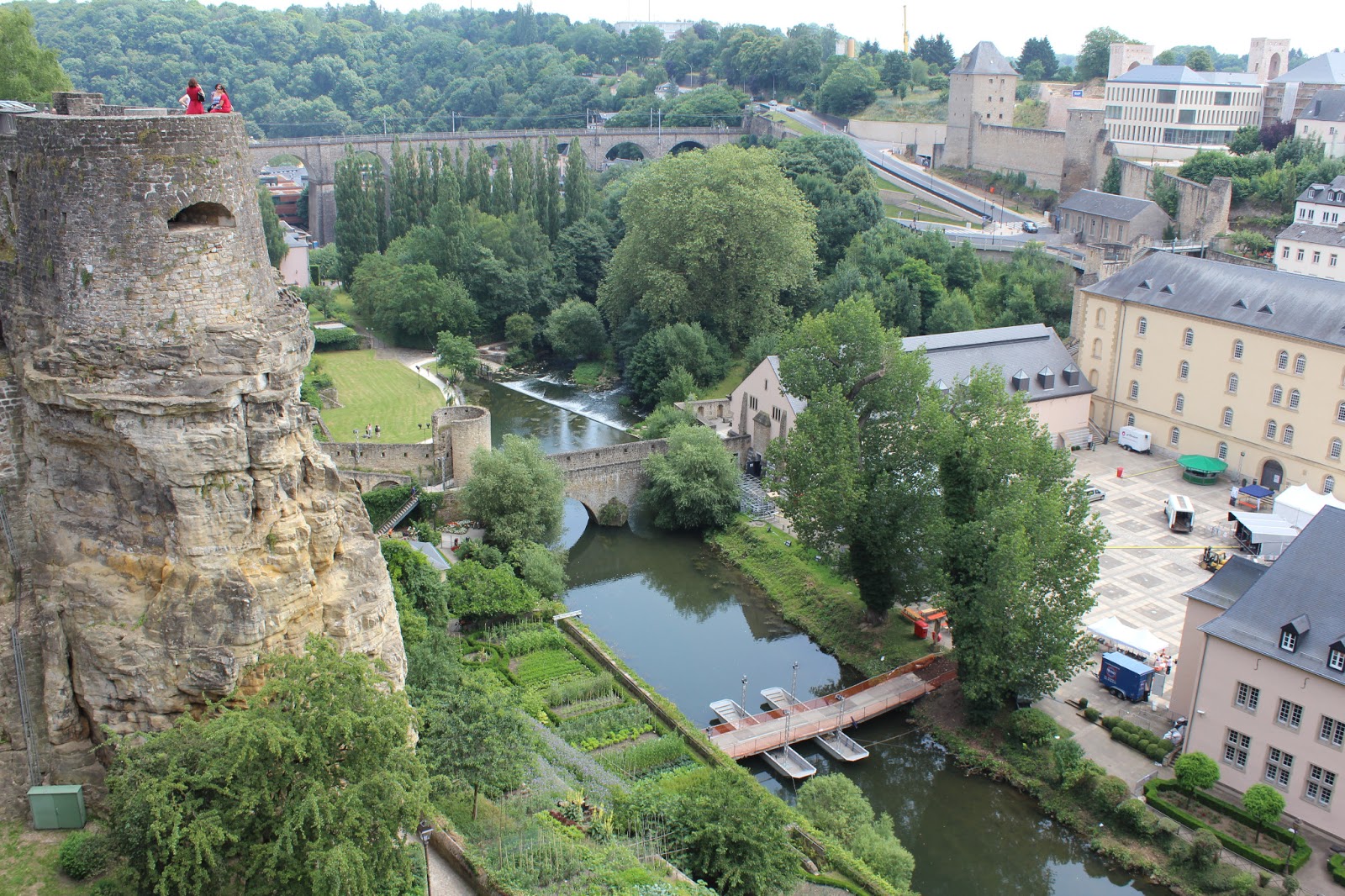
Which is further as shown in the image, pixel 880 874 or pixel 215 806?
pixel 880 874

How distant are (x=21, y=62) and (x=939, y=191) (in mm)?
55874

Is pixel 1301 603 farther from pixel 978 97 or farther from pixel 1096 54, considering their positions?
pixel 1096 54

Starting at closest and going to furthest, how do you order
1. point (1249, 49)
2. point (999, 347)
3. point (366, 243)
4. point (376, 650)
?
1. point (376, 650)
2. point (999, 347)
3. point (366, 243)
4. point (1249, 49)

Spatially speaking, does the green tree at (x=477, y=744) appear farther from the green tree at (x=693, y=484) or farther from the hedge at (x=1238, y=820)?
the green tree at (x=693, y=484)

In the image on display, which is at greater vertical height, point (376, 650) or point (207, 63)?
point (207, 63)

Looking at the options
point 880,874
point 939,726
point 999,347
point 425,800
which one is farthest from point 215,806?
point 999,347

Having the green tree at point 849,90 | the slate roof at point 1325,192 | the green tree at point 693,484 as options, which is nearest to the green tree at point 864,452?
the green tree at point 693,484

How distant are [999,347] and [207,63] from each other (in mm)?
98003

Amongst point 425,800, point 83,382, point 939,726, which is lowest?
point 939,726

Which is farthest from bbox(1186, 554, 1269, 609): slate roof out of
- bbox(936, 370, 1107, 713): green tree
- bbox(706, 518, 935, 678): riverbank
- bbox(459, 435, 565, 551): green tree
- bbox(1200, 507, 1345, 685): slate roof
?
bbox(459, 435, 565, 551): green tree

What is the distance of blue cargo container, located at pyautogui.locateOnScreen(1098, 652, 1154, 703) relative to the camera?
29.0m

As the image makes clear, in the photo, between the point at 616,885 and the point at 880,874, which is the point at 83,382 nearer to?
the point at 616,885

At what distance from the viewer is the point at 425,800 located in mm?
16812

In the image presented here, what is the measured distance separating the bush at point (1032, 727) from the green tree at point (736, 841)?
8077 millimetres
